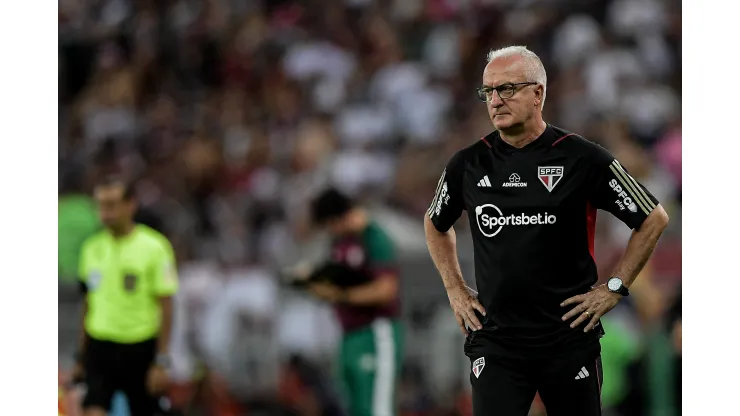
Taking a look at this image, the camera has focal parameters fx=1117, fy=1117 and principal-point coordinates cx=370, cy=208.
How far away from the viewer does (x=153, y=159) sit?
39.2 feet

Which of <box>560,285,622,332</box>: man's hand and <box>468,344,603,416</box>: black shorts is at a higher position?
<box>560,285,622,332</box>: man's hand

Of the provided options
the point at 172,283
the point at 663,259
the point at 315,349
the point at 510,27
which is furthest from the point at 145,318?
the point at 510,27

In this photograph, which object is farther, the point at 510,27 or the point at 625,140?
the point at 510,27

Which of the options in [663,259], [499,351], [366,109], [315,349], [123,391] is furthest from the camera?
[366,109]

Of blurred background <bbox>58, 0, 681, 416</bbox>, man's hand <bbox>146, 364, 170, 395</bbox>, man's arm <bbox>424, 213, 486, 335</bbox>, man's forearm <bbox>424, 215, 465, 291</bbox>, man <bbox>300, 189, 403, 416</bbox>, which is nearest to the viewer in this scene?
man's arm <bbox>424, 213, 486, 335</bbox>

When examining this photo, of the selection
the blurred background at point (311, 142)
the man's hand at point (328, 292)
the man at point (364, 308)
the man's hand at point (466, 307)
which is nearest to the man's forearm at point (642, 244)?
the man's hand at point (466, 307)

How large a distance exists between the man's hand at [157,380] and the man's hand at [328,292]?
1.22 m

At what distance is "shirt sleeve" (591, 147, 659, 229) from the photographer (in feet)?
14.5

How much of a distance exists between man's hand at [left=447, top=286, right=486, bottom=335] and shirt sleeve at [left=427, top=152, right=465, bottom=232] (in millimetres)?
286

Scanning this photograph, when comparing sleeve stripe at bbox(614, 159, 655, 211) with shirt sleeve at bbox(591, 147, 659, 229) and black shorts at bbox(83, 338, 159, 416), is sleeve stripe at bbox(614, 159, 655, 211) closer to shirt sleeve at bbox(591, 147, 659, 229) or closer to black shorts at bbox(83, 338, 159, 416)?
shirt sleeve at bbox(591, 147, 659, 229)

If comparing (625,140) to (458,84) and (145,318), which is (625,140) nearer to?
(458,84)

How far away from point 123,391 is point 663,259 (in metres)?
4.16

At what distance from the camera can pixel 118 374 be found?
25.3 ft

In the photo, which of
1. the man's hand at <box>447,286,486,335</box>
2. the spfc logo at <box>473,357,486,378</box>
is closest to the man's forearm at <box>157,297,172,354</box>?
the man's hand at <box>447,286,486,335</box>
